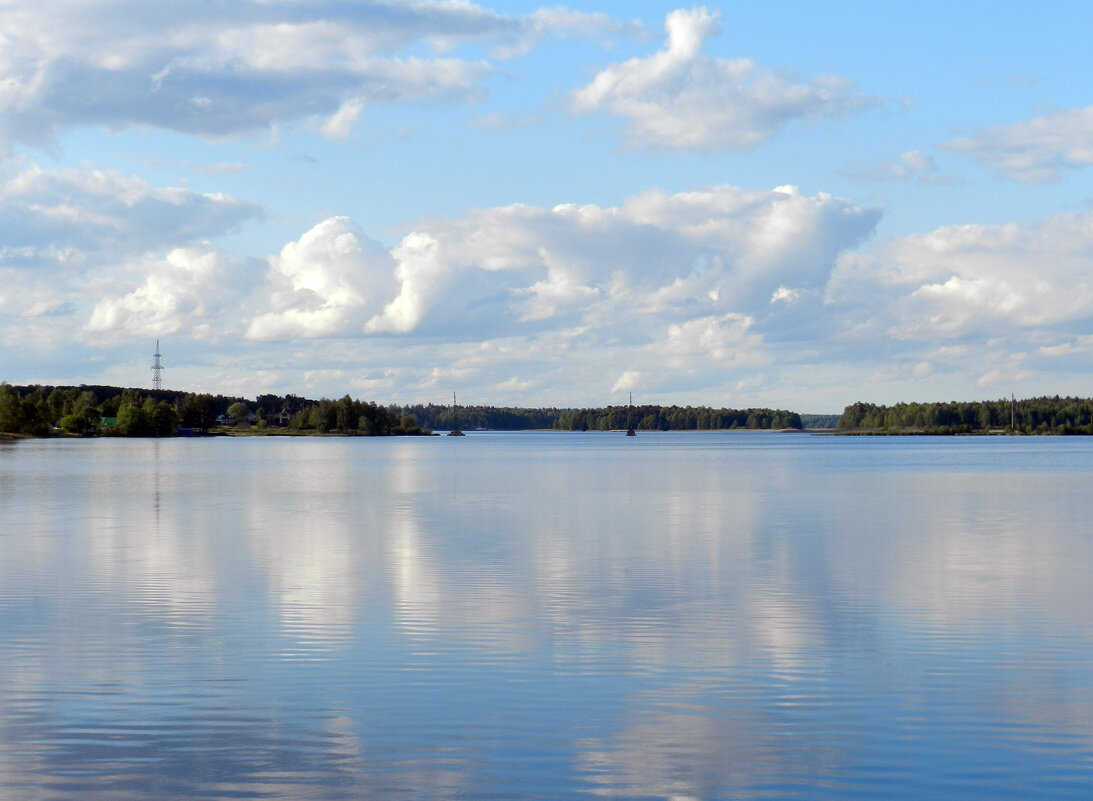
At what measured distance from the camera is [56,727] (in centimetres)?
1290

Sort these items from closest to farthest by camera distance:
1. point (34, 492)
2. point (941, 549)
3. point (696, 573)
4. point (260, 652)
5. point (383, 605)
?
point (260, 652) → point (383, 605) → point (696, 573) → point (941, 549) → point (34, 492)

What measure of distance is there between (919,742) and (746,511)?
34.2 m

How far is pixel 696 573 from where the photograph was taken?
26703 mm

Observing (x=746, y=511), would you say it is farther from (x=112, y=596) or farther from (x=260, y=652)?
(x=260, y=652)

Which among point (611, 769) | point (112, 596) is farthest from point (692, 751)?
point (112, 596)

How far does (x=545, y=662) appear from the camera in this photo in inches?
645

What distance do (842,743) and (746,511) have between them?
3441cm

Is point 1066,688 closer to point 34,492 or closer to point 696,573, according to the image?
point 696,573

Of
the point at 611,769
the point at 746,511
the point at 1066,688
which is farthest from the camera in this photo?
the point at 746,511

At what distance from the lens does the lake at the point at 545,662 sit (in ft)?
37.1

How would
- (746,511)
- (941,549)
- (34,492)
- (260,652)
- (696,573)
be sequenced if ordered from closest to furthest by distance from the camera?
1. (260,652)
2. (696,573)
3. (941,549)
4. (746,511)
5. (34,492)

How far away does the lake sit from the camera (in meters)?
11.3

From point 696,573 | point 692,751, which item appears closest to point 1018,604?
point 696,573

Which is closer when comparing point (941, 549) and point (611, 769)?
point (611, 769)
